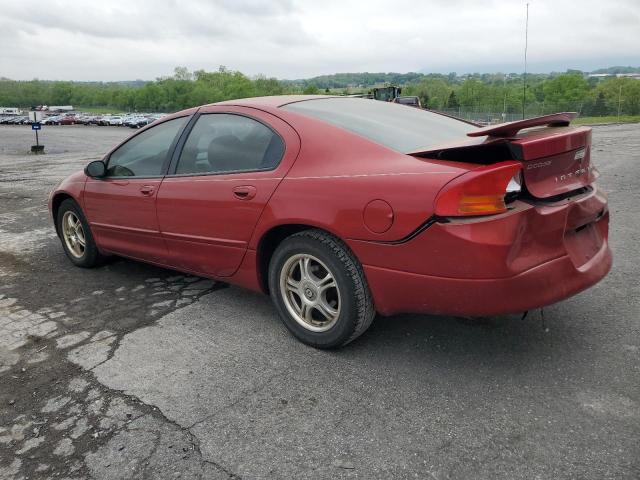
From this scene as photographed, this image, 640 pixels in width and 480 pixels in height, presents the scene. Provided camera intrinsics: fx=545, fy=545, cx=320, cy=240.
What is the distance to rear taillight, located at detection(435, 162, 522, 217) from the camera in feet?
8.21

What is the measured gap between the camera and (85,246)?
4.91 m

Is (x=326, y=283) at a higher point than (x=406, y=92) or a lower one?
lower

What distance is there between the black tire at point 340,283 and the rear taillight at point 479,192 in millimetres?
660

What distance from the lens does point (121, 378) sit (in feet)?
9.77

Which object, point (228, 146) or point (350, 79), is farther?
point (350, 79)

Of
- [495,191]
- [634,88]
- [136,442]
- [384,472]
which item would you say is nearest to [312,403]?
[384,472]

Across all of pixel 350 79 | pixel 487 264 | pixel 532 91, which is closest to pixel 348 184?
pixel 487 264

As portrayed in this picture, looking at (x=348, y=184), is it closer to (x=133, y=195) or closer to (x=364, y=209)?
(x=364, y=209)

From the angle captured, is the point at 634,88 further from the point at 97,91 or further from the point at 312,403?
the point at 97,91

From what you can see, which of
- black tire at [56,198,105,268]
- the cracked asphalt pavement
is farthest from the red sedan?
black tire at [56,198,105,268]

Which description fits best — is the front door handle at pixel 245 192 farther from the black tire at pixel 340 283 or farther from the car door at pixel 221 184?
the black tire at pixel 340 283

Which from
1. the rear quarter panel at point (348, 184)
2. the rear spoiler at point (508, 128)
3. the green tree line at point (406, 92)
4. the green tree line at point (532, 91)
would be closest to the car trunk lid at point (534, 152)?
the rear spoiler at point (508, 128)

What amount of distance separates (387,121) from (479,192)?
1.18m

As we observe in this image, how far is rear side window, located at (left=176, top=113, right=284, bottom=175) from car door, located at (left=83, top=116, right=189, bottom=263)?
0.71 ft
